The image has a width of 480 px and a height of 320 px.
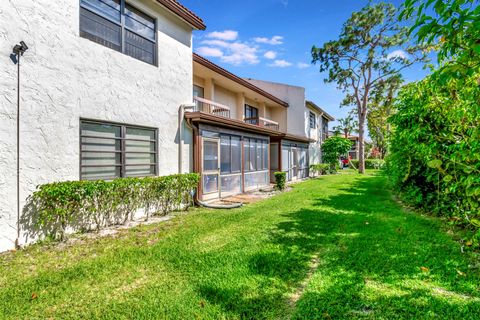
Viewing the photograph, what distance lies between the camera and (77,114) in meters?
6.22

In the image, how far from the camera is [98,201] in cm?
631

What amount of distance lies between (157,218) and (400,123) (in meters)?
8.31

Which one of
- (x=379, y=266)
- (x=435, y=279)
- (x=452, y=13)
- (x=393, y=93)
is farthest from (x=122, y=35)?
(x=393, y=93)

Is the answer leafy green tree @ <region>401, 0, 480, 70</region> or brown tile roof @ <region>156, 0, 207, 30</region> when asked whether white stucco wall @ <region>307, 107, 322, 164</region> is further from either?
leafy green tree @ <region>401, 0, 480, 70</region>

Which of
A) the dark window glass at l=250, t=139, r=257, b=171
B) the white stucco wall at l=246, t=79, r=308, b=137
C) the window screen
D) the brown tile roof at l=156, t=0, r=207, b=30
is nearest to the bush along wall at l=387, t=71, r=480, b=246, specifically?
the dark window glass at l=250, t=139, r=257, b=171

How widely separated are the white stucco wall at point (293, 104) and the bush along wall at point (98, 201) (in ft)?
51.4

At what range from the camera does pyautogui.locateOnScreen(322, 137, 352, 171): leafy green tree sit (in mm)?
27391

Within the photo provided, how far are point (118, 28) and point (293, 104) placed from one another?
1749 cm

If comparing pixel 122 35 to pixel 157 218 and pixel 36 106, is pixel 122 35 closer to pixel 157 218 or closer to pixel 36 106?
pixel 36 106

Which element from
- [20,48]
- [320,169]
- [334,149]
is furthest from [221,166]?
[334,149]

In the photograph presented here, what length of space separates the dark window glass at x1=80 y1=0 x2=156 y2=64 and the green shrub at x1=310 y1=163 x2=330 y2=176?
1912 cm

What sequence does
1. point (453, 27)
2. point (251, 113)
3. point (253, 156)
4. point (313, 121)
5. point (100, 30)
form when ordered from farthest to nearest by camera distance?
point (313, 121) < point (251, 113) < point (253, 156) < point (100, 30) < point (453, 27)

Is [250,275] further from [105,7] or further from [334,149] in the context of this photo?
[334,149]

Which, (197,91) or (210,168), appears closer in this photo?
(210,168)
